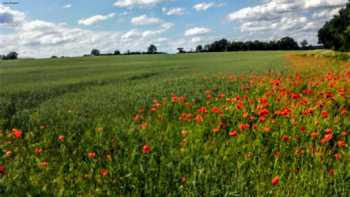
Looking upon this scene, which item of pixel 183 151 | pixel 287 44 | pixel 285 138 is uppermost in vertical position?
pixel 287 44

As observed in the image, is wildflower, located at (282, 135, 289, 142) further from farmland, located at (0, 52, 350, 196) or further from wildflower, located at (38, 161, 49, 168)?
wildflower, located at (38, 161, 49, 168)

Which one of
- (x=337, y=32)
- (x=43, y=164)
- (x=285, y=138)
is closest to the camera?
(x=43, y=164)

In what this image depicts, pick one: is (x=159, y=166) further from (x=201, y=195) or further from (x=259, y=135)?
(x=259, y=135)

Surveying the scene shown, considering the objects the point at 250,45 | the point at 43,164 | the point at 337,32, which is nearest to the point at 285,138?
the point at 43,164

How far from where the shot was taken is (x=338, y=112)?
16.5ft

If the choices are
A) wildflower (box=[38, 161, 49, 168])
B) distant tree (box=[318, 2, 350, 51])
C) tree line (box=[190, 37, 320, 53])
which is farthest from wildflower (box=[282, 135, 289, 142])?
tree line (box=[190, 37, 320, 53])

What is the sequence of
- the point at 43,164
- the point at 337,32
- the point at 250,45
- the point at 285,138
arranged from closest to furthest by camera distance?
the point at 43,164 < the point at 285,138 < the point at 337,32 < the point at 250,45

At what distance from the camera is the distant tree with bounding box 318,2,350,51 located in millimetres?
46950

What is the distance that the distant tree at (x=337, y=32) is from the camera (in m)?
47.0

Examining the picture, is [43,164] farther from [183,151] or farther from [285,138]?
[285,138]

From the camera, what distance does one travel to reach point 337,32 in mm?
54688

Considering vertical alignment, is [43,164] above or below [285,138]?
below

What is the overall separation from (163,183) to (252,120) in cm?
212

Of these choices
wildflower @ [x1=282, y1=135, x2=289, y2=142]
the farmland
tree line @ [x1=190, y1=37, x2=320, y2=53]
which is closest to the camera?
the farmland
